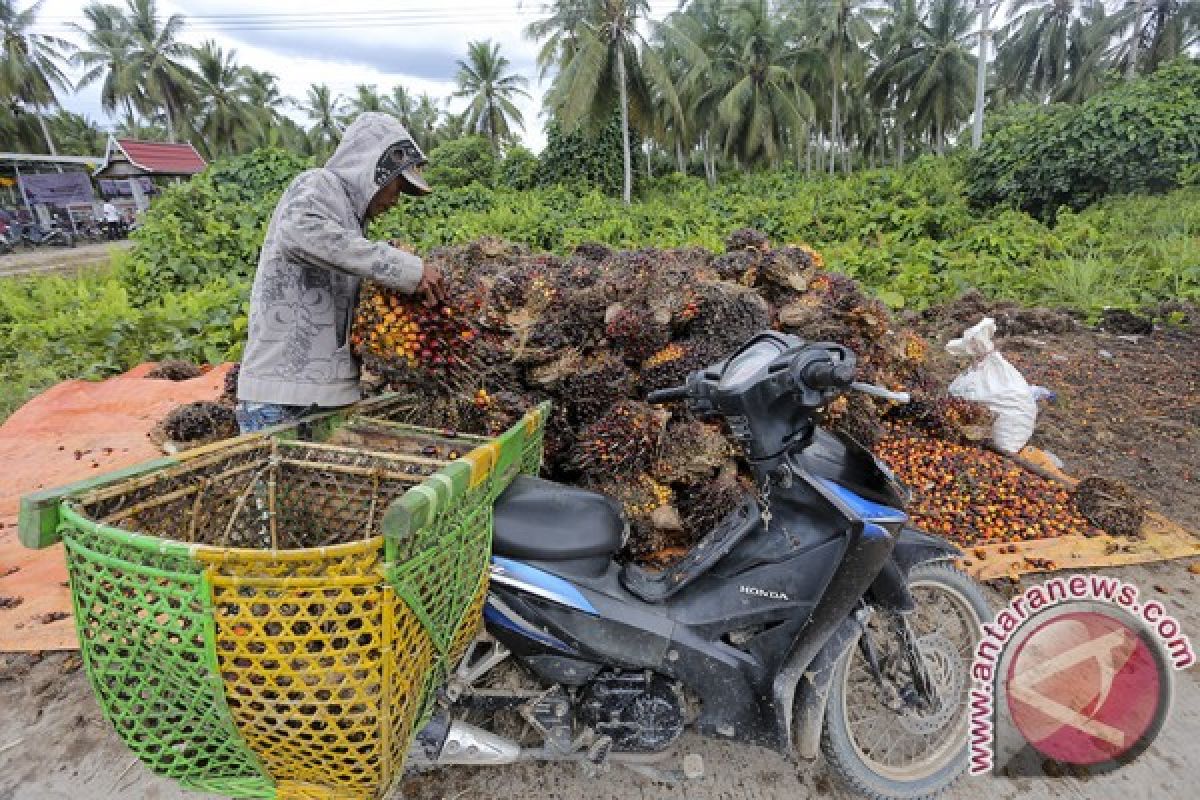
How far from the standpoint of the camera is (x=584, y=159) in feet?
83.0

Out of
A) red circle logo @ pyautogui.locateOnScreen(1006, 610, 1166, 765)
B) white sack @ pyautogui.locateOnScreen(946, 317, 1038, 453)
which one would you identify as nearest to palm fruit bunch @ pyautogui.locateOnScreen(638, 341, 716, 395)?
red circle logo @ pyautogui.locateOnScreen(1006, 610, 1166, 765)

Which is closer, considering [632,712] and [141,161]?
[632,712]

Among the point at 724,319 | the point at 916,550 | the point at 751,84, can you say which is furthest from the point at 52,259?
the point at 751,84

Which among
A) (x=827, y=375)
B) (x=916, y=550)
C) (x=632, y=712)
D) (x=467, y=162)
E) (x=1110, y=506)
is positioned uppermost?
(x=467, y=162)

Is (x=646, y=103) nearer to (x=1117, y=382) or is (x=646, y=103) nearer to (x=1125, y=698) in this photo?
(x=1117, y=382)

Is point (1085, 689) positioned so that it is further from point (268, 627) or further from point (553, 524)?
point (268, 627)

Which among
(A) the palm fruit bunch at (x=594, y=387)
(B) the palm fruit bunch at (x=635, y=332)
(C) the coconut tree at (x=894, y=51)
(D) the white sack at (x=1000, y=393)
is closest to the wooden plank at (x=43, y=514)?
(A) the palm fruit bunch at (x=594, y=387)

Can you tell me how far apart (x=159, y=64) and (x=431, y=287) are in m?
41.7

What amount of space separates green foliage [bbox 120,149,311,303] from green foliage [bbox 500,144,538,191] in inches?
628

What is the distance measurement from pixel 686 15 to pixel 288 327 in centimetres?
3554

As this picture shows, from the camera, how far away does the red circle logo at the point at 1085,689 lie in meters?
2.29

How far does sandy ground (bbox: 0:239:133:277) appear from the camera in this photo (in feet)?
53.3

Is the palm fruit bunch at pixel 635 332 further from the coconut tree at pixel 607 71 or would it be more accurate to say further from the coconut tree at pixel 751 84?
the coconut tree at pixel 751 84

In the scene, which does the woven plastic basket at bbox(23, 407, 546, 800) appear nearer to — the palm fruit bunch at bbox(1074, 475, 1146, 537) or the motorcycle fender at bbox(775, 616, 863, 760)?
the motorcycle fender at bbox(775, 616, 863, 760)
